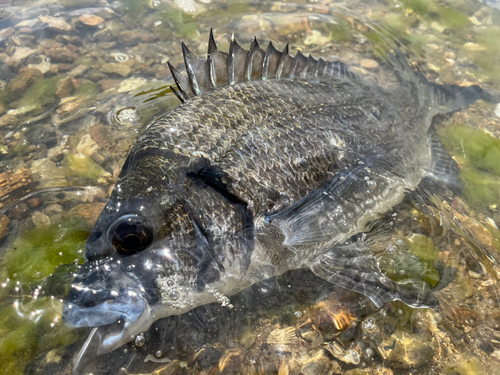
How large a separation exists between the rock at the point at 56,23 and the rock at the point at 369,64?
4806 millimetres

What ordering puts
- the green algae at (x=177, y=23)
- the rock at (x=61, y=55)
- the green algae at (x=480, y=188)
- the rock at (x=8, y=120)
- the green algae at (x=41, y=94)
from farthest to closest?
1. the green algae at (x=177, y=23)
2. the rock at (x=61, y=55)
3. the green algae at (x=41, y=94)
4. the rock at (x=8, y=120)
5. the green algae at (x=480, y=188)

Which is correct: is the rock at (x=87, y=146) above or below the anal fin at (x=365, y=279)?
below

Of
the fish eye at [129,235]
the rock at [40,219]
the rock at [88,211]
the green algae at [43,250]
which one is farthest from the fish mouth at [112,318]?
the rock at [40,219]

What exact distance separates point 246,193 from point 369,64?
151 inches

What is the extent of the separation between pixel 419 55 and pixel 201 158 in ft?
15.3

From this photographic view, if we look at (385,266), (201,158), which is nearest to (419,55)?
(385,266)

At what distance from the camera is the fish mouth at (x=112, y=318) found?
225 cm

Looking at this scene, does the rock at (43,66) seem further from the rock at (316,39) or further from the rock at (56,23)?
the rock at (316,39)

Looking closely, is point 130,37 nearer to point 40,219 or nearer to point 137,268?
point 40,219

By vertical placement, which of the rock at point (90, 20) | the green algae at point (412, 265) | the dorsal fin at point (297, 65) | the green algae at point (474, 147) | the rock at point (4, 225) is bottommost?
the rock at point (4, 225)

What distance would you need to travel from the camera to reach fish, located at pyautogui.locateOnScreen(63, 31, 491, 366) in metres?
2.36

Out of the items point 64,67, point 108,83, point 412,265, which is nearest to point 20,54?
point 64,67

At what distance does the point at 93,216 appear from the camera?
10.6ft

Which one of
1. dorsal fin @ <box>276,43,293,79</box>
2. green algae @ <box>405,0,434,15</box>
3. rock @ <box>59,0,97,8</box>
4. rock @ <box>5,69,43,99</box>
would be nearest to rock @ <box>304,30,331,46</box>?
green algae @ <box>405,0,434,15</box>
